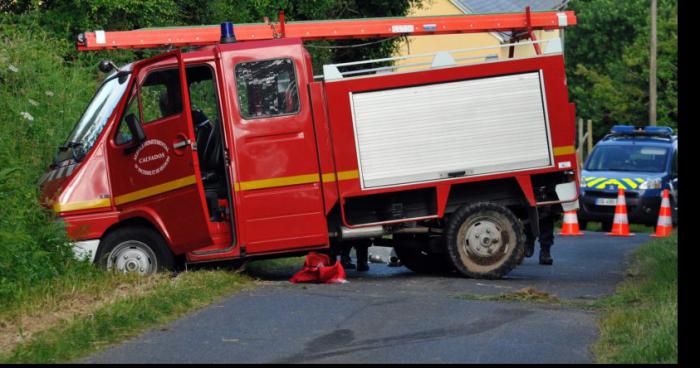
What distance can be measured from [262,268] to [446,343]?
676 cm

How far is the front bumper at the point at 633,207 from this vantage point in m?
26.0

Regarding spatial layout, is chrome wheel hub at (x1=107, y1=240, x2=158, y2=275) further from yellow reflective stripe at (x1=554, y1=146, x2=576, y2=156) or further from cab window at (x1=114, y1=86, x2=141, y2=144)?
yellow reflective stripe at (x1=554, y1=146, x2=576, y2=156)

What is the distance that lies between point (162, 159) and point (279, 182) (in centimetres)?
122

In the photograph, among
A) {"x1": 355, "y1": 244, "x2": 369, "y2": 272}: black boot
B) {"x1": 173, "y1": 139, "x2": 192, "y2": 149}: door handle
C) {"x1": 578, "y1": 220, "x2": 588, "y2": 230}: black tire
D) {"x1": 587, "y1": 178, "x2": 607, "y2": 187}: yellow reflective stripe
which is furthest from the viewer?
{"x1": 578, "y1": 220, "x2": 588, "y2": 230}: black tire

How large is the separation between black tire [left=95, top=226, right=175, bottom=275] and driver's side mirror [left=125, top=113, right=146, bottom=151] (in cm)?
95

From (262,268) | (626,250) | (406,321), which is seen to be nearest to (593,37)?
(626,250)

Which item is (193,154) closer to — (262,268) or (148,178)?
(148,178)

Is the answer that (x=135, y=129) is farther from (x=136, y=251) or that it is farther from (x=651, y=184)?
(x=651, y=184)

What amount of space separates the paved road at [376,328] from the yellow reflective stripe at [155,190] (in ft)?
4.31

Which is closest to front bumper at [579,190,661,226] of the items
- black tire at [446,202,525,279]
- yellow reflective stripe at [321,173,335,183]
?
black tire at [446,202,525,279]

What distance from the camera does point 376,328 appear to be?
10055 millimetres

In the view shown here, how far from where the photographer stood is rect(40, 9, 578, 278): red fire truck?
1328cm

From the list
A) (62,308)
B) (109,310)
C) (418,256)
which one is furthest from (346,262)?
(109,310)

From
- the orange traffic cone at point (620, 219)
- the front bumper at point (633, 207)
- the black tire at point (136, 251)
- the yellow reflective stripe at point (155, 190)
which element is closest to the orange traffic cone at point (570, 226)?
the orange traffic cone at point (620, 219)
